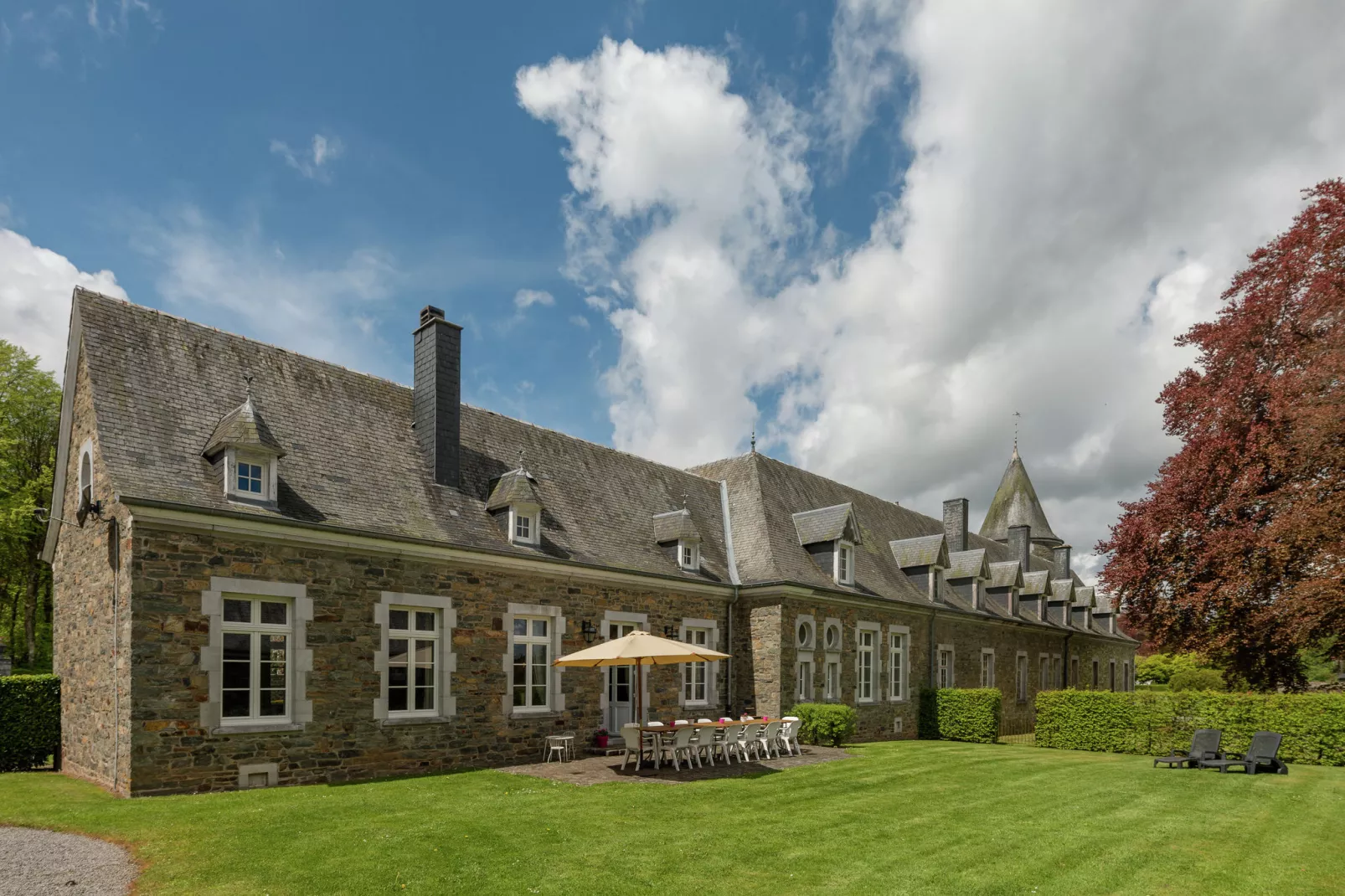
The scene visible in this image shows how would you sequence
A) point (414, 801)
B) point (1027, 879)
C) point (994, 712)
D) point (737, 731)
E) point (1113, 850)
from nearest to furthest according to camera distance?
point (1027, 879) < point (1113, 850) < point (414, 801) < point (737, 731) < point (994, 712)

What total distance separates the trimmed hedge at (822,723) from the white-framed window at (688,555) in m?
4.02

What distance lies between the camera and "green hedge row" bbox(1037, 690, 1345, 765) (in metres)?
17.2

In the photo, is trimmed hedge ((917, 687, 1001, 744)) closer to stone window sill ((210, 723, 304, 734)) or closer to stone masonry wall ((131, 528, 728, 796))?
stone masonry wall ((131, 528, 728, 796))

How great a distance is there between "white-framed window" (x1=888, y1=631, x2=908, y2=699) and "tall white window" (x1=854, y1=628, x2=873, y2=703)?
82cm

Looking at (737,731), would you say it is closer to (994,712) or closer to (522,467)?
(522,467)

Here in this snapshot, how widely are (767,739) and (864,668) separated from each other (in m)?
6.92

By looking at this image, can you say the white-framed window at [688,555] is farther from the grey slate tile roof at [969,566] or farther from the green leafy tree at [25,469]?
the green leafy tree at [25,469]

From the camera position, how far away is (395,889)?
6965mm

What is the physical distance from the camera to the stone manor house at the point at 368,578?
37.0 feet

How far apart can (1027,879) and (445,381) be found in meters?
12.9

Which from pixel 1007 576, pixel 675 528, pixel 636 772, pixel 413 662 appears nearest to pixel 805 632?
pixel 675 528

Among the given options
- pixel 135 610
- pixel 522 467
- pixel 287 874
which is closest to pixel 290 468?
pixel 135 610

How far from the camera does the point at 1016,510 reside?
4309 cm

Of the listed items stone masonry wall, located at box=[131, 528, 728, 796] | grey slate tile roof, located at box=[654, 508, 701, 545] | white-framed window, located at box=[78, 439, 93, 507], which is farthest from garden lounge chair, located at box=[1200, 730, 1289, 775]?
white-framed window, located at box=[78, 439, 93, 507]
